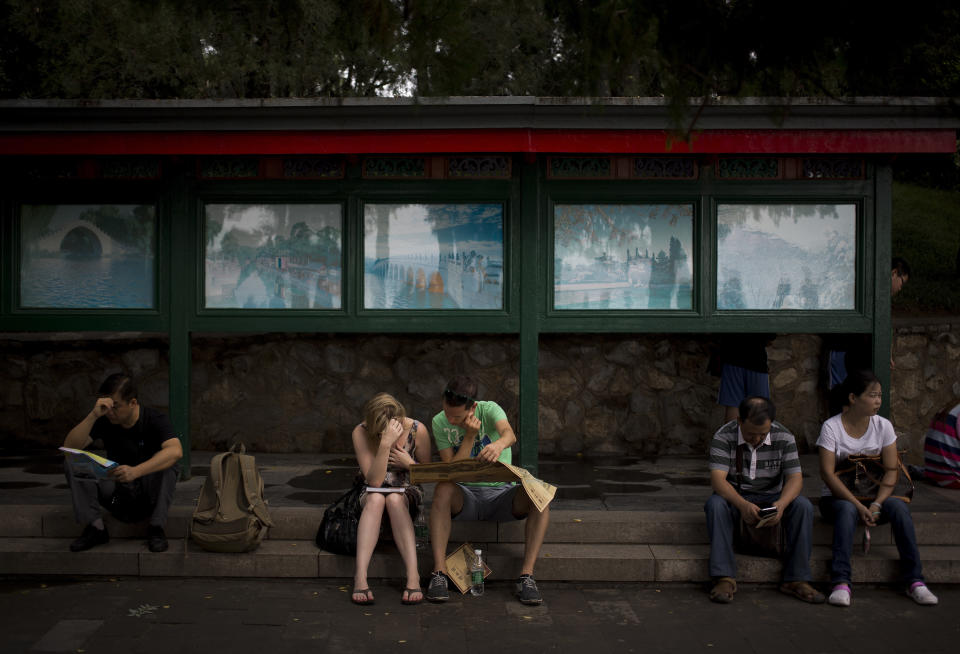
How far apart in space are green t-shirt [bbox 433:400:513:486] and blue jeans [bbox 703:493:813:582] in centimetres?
139

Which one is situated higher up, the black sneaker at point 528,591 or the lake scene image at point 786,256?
the lake scene image at point 786,256

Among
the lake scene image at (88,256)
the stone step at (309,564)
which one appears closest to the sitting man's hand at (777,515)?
the stone step at (309,564)

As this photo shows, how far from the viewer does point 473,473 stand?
222 inches

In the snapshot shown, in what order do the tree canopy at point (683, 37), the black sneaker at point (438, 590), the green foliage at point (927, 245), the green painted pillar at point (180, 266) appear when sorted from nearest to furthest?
the tree canopy at point (683, 37)
the black sneaker at point (438, 590)
the green painted pillar at point (180, 266)
the green foliage at point (927, 245)

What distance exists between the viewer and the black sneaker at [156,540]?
6.02 meters

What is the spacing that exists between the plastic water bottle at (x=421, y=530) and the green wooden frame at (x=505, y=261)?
4.88ft

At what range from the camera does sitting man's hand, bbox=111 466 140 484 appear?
5.95 m

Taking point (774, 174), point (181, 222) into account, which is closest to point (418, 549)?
point (181, 222)

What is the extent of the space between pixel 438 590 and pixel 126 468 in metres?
2.21

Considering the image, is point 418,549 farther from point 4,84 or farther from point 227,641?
point 4,84

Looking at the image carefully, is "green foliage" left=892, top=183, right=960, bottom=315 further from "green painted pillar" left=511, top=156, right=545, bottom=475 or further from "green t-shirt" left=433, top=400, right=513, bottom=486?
"green t-shirt" left=433, top=400, right=513, bottom=486

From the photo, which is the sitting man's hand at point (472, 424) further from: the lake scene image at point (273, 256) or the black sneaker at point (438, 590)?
the lake scene image at point (273, 256)

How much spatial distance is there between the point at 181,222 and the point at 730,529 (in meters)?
4.90

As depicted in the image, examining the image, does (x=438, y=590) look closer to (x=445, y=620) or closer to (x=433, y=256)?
(x=445, y=620)
